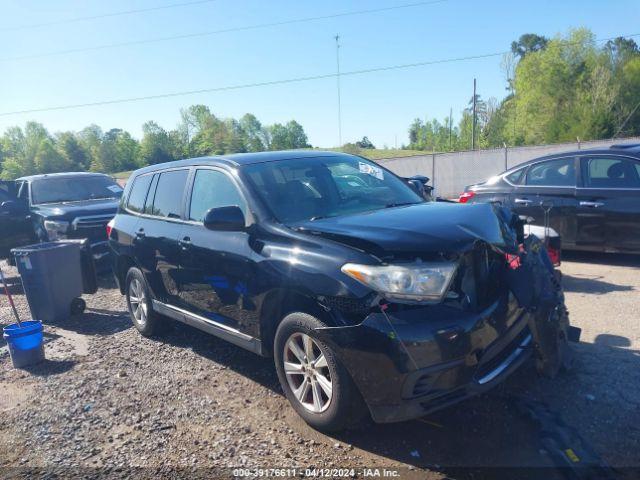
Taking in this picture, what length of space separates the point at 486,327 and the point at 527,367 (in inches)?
51.5

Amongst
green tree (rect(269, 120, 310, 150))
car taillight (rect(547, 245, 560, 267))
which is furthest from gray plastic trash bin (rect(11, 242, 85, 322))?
green tree (rect(269, 120, 310, 150))

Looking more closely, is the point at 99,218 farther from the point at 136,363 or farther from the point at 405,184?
the point at 405,184

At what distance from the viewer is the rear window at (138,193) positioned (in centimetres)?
570

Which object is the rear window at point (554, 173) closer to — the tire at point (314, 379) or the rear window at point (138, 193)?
the rear window at point (138, 193)

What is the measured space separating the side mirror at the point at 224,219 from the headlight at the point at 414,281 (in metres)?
1.26

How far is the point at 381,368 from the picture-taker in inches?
114

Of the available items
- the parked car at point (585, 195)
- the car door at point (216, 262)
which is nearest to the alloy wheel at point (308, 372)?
the car door at point (216, 262)

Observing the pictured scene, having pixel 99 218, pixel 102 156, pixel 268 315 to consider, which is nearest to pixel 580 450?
pixel 268 315

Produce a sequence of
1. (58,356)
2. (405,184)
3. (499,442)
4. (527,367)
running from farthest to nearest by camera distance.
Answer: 1. (58,356)
2. (405,184)
3. (527,367)
4. (499,442)

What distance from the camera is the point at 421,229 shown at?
3236mm

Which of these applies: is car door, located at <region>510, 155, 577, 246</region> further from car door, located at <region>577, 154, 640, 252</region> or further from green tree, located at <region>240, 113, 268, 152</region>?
green tree, located at <region>240, 113, 268, 152</region>

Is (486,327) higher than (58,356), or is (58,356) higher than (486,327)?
(486,327)

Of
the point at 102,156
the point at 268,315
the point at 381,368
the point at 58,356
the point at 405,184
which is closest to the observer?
the point at 381,368

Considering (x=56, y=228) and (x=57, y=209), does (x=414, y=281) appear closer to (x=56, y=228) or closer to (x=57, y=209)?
(x=56, y=228)
